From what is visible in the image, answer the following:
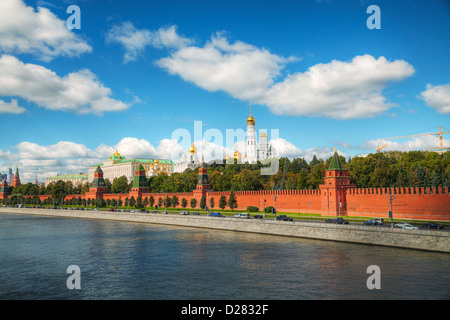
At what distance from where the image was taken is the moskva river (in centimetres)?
1503

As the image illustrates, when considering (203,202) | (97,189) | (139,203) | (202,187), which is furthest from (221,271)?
(97,189)

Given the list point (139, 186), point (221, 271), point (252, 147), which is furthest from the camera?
point (252, 147)

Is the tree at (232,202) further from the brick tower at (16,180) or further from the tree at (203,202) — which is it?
the brick tower at (16,180)

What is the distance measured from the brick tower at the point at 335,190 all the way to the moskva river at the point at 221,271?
1265 cm

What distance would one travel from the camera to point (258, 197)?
161ft

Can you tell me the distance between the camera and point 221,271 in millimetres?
18500

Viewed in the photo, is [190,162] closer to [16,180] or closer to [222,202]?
[16,180]

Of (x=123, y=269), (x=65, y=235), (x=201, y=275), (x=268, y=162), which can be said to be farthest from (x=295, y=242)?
(x=268, y=162)

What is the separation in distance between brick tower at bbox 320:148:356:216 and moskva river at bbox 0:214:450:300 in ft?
41.5

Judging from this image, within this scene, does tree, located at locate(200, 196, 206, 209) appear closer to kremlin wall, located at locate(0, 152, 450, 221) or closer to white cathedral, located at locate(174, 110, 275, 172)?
kremlin wall, located at locate(0, 152, 450, 221)

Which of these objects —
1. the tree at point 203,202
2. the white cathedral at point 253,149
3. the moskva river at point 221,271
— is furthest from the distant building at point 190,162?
the moskva river at point 221,271

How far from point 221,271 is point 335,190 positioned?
24.4m

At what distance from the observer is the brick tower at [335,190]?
1551 inches

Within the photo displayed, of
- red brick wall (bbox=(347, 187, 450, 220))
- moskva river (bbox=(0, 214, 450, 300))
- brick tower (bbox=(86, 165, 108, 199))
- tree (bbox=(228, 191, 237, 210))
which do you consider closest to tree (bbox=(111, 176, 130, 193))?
brick tower (bbox=(86, 165, 108, 199))
